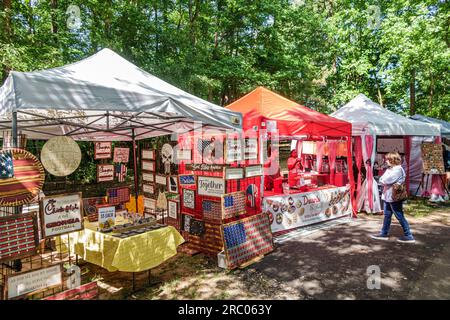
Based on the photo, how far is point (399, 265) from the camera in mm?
4664

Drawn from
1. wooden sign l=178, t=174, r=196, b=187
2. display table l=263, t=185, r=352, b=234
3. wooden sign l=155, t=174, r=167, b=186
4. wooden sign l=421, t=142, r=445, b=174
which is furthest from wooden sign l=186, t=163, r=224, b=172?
wooden sign l=421, t=142, r=445, b=174

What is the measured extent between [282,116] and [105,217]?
395 cm

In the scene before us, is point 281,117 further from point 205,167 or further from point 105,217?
point 105,217

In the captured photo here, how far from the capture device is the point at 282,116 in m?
6.28

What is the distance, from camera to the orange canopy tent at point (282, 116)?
620 cm

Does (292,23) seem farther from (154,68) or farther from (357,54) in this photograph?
(154,68)

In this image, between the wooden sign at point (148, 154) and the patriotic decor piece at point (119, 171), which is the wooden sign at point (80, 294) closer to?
the wooden sign at point (148, 154)

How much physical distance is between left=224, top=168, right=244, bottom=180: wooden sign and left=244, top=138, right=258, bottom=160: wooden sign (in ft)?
1.56

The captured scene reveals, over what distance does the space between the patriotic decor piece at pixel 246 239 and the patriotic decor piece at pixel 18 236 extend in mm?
2480

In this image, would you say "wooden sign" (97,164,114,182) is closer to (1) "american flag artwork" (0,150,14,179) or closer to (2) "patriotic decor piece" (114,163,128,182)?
(2) "patriotic decor piece" (114,163,128,182)

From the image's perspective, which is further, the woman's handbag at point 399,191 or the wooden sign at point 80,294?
the woman's handbag at point 399,191

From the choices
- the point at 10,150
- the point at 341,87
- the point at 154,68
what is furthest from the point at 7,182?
the point at 341,87

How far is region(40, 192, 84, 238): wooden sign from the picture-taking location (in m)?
3.21

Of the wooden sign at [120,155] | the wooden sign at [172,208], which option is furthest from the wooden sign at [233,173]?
the wooden sign at [120,155]
